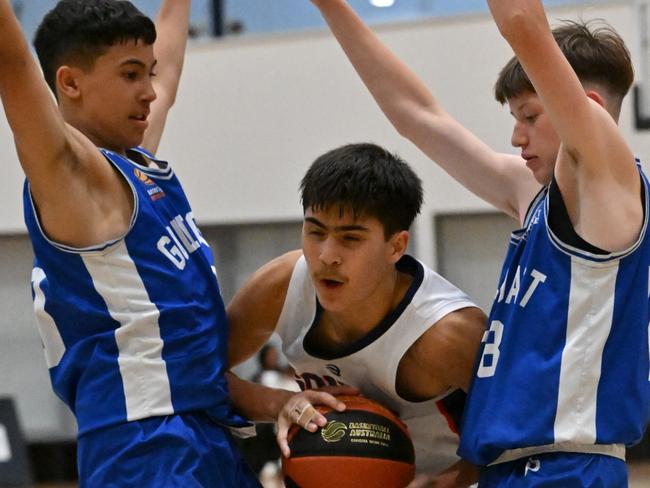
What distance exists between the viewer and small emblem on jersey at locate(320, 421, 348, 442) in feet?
9.73

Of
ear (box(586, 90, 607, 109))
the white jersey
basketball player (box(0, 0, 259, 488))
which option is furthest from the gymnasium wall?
basketball player (box(0, 0, 259, 488))

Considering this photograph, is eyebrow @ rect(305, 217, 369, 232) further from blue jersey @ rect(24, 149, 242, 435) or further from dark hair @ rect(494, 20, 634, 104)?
dark hair @ rect(494, 20, 634, 104)

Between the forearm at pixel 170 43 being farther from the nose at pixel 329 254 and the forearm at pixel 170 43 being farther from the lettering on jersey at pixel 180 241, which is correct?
the nose at pixel 329 254

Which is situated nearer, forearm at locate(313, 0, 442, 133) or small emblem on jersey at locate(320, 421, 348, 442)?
small emblem on jersey at locate(320, 421, 348, 442)

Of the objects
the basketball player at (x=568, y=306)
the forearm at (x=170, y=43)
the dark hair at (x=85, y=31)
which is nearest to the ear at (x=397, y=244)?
the basketball player at (x=568, y=306)

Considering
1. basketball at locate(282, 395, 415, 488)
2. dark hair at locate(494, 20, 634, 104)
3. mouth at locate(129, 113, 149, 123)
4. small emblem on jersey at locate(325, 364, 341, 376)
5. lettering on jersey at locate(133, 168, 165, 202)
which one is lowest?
basketball at locate(282, 395, 415, 488)

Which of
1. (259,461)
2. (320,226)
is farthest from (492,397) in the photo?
(259,461)

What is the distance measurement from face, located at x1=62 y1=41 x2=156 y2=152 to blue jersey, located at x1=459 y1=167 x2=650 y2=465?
1.21m

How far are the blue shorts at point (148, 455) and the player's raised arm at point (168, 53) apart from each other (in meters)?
1.17

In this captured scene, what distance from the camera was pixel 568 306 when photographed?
270 centimetres

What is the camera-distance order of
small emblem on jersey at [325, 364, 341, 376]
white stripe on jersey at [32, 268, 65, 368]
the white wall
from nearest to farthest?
white stripe on jersey at [32, 268, 65, 368] → small emblem on jersey at [325, 364, 341, 376] → the white wall

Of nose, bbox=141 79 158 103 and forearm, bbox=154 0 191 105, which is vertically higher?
forearm, bbox=154 0 191 105

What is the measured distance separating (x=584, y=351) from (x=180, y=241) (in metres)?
1.16

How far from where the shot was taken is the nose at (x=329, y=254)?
297 cm
